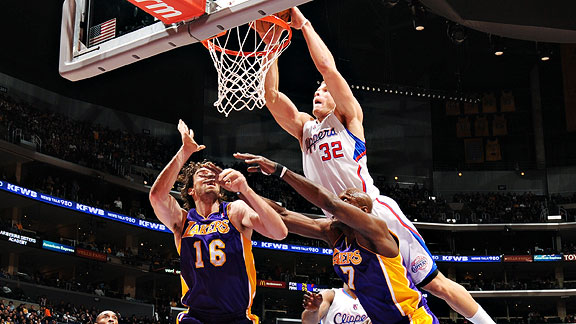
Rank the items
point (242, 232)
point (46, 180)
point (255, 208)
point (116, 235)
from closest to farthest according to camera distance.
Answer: point (255, 208) → point (242, 232) → point (46, 180) → point (116, 235)

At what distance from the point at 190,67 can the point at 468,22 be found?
942 inches

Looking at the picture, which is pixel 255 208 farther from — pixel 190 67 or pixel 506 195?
pixel 506 195

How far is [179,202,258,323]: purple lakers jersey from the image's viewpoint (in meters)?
5.90

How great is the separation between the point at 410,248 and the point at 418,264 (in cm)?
17

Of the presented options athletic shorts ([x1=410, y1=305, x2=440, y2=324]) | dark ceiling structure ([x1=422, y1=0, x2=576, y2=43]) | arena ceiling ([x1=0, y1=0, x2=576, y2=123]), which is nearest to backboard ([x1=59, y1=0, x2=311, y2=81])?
athletic shorts ([x1=410, y1=305, x2=440, y2=324])

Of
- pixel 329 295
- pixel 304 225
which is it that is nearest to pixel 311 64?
pixel 329 295

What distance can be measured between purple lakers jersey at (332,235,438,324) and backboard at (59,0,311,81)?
2.26 meters

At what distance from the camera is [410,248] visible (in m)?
6.40

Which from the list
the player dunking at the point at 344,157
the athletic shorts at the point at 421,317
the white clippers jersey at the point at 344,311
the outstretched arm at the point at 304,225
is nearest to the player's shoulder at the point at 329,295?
the white clippers jersey at the point at 344,311

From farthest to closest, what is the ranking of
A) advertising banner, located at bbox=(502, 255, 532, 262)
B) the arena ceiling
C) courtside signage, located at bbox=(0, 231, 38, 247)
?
advertising banner, located at bbox=(502, 255, 532, 262), the arena ceiling, courtside signage, located at bbox=(0, 231, 38, 247)

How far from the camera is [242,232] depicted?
20.0ft

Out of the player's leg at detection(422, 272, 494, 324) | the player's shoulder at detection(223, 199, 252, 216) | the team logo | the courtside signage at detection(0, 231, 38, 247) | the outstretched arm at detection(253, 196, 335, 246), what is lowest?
the player's leg at detection(422, 272, 494, 324)

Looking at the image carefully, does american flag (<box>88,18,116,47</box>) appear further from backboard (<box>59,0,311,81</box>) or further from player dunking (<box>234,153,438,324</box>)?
player dunking (<box>234,153,438,324</box>)

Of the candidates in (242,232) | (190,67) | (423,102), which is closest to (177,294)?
(190,67)
